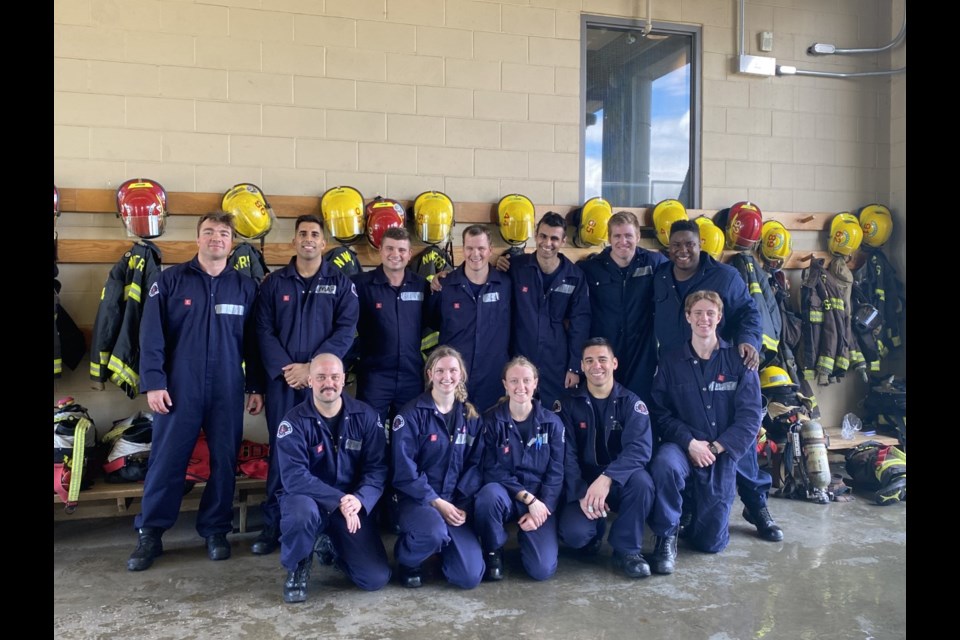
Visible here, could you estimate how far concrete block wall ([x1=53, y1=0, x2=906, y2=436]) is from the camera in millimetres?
4574

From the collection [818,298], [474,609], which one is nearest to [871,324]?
[818,298]

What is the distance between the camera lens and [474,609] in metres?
3.17

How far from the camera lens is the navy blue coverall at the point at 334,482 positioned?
3.29 meters

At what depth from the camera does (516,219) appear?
507cm

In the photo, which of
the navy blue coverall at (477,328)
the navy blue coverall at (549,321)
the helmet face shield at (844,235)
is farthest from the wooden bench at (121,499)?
the helmet face shield at (844,235)

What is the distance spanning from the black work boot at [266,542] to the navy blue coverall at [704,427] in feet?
6.14

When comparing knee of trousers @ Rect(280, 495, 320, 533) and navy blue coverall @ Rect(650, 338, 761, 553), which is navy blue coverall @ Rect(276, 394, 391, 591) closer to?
knee of trousers @ Rect(280, 495, 320, 533)

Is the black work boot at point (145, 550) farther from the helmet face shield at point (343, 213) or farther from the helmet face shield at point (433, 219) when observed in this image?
the helmet face shield at point (433, 219)

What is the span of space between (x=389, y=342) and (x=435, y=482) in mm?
866

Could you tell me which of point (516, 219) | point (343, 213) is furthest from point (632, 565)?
point (343, 213)

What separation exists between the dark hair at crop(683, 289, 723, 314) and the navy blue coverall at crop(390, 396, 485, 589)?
1.26 metres

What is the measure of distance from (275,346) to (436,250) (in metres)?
1.42
